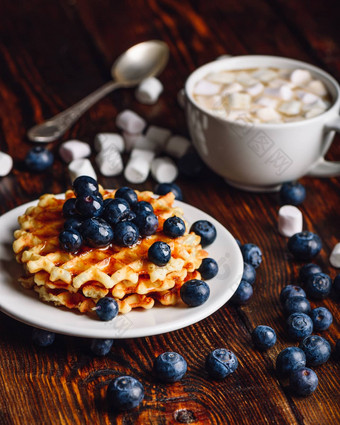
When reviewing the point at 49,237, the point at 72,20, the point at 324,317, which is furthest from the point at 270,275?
the point at 72,20

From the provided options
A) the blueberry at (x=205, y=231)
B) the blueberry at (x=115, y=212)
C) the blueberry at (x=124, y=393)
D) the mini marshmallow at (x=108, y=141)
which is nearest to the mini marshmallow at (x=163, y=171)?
the mini marshmallow at (x=108, y=141)

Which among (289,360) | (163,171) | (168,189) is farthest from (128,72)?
(289,360)

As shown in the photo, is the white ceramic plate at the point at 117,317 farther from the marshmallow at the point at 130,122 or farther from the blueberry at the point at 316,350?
the marshmallow at the point at 130,122

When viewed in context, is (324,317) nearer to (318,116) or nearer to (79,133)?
(318,116)

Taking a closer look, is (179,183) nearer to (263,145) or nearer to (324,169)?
(263,145)

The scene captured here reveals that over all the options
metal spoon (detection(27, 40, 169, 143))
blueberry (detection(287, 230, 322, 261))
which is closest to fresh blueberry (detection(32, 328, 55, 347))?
blueberry (detection(287, 230, 322, 261))

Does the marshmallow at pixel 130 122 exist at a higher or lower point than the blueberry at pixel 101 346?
lower
